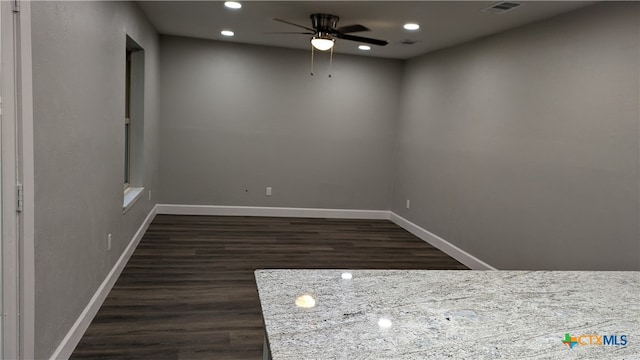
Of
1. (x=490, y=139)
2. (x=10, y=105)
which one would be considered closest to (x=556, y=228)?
(x=490, y=139)

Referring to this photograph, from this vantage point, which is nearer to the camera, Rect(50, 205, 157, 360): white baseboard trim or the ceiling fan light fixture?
Rect(50, 205, 157, 360): white baseboard trim

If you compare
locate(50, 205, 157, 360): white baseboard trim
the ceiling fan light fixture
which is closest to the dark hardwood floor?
locate(50, 205, 157, 360): white baseboard trim

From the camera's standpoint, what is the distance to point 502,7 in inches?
142

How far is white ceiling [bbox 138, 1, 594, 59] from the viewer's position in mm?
3766

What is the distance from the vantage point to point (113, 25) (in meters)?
3.35

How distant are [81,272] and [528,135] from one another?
11.7ft

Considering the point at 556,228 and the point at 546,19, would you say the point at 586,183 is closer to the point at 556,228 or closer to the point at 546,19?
the point at 556,228

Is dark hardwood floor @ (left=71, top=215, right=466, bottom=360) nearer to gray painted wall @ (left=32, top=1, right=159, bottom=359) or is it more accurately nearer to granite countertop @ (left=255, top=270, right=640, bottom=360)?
gray painted wall @ (left=32, top=1, right=159, bottom=359)

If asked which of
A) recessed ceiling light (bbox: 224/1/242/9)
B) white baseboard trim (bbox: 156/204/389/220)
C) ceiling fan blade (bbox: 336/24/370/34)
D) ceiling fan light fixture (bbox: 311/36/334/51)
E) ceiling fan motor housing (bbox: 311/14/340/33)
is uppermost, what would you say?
recessed ceiling light (bbox: 224/1/242/9)

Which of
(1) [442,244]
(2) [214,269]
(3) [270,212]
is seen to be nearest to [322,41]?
(2) [214,269]

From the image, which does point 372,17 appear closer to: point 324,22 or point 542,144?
point 324,22

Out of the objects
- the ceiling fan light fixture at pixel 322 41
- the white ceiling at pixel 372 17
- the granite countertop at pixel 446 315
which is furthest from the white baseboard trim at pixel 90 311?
the ceiling fan light fixture at pixel 322 41

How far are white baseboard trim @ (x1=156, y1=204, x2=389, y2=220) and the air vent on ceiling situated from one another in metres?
3.81

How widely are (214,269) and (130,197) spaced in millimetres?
1047
